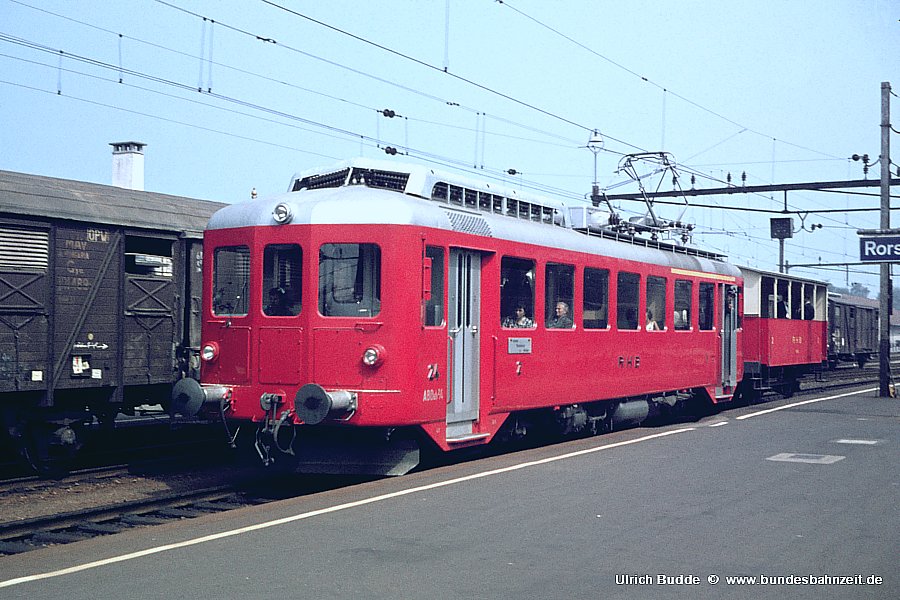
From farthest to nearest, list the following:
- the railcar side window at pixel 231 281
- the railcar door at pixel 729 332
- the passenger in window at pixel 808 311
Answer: the passenger in window at pixel 808 311 < the railcar door at pixel 729 332 < the railcar side window at pixel 231 281

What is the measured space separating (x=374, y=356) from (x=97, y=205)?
4952 mm

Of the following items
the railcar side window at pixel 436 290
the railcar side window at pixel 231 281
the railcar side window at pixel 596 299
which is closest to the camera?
the railcar side window at pixel 436 290

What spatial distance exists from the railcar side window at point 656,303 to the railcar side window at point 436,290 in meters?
5.79

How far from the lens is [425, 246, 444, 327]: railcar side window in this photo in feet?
35.8

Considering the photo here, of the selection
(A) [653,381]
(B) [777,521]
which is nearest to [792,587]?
(B) [777,521]

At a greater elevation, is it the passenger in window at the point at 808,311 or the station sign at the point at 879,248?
the station sign at the point at 879,248

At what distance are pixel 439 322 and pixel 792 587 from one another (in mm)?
5356

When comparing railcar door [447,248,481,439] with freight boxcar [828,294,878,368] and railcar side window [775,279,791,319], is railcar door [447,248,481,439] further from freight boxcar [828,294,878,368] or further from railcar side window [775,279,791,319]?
freight boxcar [828,294,878,368]

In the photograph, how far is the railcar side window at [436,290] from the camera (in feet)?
35.8

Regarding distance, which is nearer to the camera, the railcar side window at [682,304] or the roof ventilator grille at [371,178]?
the roof ventilator grille at [371,178]

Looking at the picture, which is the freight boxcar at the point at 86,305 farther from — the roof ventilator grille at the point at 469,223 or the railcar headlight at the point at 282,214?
the roof ventilator grille at the point at 469,223

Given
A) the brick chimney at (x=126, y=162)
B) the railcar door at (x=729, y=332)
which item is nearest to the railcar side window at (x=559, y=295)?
the railcar door at (x=729, y=332)

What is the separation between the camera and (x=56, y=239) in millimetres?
12344

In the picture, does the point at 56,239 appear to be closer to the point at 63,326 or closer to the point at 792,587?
the point at 63,326
